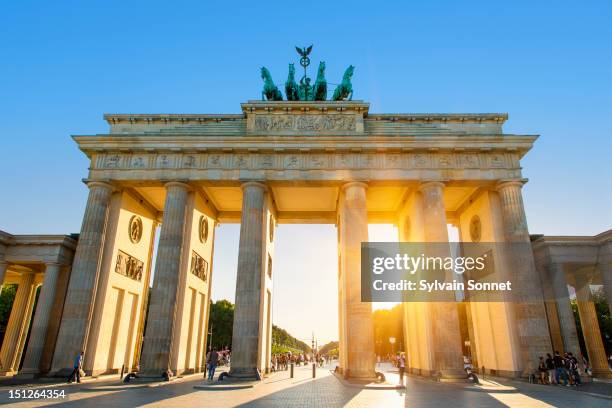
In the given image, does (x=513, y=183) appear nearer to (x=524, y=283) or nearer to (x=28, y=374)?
(x=524, y=283)

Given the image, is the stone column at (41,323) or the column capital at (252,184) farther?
the column capital at (252,184)

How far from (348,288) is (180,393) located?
10506 mm

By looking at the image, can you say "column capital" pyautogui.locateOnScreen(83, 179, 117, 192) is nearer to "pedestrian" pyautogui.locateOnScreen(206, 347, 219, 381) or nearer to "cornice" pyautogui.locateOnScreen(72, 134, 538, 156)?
"cornice" pyautogui.locateOnScreen(72, 134, 538, 156)

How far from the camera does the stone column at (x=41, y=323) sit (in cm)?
2230

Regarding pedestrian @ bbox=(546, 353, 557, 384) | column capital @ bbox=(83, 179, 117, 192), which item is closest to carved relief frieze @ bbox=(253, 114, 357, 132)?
column capital @ bbox=(83, 179, 117, 192)

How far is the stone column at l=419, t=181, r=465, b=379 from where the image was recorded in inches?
819

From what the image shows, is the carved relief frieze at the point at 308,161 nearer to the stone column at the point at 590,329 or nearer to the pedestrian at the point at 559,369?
the pedestrian at the point at 559,369

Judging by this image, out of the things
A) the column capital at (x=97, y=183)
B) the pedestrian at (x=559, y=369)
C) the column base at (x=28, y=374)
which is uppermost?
the column capital at (x=97, y=183)

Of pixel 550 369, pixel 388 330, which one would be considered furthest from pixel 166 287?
pixel 388 330

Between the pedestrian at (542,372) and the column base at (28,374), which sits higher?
the pedestrian at (542,372)

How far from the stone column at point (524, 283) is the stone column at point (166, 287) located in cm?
1980

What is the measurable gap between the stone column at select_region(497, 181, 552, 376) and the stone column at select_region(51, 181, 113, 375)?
24803 mm

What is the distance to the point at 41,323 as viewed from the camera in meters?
23.5

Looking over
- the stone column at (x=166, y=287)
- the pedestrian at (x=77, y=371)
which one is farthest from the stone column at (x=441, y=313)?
the pedestrian at (x=77, y=371)
